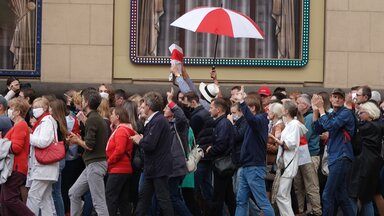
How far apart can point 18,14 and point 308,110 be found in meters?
6.89

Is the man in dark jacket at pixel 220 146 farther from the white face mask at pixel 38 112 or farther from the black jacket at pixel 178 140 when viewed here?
the white face mask at pixel 38 112

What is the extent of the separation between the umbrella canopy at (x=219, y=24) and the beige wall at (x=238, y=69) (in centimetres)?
414

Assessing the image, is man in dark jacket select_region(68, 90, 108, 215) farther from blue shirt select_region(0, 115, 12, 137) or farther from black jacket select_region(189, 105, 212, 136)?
black jacket select_region(189, 105, 212, 136)

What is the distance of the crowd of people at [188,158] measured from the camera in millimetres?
16359

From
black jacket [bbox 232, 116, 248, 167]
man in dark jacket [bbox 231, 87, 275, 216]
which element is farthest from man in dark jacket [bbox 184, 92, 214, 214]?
man in dark jacket [bbox 231, 87, 275, 216]

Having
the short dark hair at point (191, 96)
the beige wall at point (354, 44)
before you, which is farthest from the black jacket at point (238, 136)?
the beige wall at point (354, 44)

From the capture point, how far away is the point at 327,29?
2266 cm

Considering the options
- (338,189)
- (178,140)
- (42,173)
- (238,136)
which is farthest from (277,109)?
(42,173)

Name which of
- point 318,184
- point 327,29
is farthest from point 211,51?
point 318,184

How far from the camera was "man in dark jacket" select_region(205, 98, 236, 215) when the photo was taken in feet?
56.5

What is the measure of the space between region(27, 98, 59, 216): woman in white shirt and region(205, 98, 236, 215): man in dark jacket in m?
2.53

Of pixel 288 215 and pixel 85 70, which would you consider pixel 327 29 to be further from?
pixel 288 215

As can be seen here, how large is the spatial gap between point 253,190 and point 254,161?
434 mm

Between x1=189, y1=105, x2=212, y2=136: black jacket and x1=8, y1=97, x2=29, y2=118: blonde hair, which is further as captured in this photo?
x1=189, y1=105, x2=212, y2=136: black jacket
